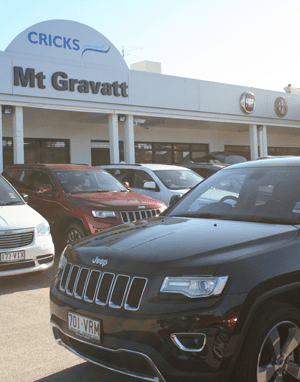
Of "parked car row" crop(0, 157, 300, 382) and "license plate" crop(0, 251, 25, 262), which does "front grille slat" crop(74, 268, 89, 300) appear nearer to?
"parked car row" crop(0, 157, 300, 382)

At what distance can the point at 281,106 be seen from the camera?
75.6 feet

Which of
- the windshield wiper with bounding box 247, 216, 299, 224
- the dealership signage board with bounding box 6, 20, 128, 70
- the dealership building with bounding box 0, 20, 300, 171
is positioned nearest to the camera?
the windshield wiper with bounding box 247, 216, 299, 224

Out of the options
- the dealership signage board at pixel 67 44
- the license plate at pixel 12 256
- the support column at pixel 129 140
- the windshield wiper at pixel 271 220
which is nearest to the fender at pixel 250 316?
the windshield wiper at pixel 271 220

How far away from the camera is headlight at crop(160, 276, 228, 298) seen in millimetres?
2537

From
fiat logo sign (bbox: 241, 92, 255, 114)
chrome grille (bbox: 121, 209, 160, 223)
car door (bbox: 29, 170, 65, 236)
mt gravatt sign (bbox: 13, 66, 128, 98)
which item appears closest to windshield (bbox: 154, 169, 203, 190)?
chrome grille (bbox: 121, 209, 160, 223)

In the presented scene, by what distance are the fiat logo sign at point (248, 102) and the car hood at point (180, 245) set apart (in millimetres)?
18361

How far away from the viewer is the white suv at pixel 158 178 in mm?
10570

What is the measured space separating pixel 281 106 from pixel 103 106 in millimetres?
10880

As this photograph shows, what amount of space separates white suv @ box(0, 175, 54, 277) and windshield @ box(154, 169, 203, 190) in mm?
4448

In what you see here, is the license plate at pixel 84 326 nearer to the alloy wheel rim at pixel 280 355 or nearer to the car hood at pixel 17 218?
the alloy wheel rim at pixel 280 355

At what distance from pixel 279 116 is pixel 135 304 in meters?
21.9

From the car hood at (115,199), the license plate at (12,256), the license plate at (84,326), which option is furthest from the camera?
the car hood at (115,199)

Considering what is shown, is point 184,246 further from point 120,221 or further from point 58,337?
point 120,221

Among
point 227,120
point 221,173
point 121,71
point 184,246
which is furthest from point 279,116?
point 184,246
